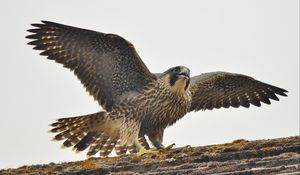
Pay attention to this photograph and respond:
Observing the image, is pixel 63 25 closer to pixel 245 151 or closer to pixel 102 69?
pixel 102 69

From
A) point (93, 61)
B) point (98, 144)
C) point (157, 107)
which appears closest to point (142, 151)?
point (157, 107)

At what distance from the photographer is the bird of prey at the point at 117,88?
27.8 feet

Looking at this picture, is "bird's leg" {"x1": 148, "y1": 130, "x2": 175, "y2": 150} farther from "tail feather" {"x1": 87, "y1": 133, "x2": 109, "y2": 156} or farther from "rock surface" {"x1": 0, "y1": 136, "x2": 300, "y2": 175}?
"rock surface" {"x1": 0, "y1": 136, "x2": 300, "y2": 175}

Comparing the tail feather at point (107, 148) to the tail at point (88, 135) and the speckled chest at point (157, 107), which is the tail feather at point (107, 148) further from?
the speckled chest at point (157, 107)

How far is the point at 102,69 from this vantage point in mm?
8938

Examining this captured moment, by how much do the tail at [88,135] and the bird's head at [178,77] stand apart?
3.16 feet

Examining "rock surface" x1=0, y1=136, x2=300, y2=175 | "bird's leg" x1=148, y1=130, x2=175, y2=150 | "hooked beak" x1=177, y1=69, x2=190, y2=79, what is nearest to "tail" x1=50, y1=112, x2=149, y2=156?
"bird's leg" x1=148, y1=130, x2=175, y2=150

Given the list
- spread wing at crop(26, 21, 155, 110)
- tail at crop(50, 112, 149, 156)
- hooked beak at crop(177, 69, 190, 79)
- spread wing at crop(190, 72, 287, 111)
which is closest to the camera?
hooked beak at crop(177, 69, 190, 79)

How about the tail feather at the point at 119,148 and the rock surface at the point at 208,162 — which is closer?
the rock surface at the point at 208,162

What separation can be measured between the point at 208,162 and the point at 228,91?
5343 millimetres

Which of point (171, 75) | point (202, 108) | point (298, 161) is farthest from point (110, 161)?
point (202, 108)

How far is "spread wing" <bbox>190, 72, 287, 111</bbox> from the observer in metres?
9.41

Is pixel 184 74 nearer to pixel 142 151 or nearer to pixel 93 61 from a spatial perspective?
pixel 93 61

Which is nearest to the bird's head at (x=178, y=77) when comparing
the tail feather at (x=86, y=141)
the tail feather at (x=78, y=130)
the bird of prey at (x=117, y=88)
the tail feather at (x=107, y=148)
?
the bird of prey at (x=117, y=88)
